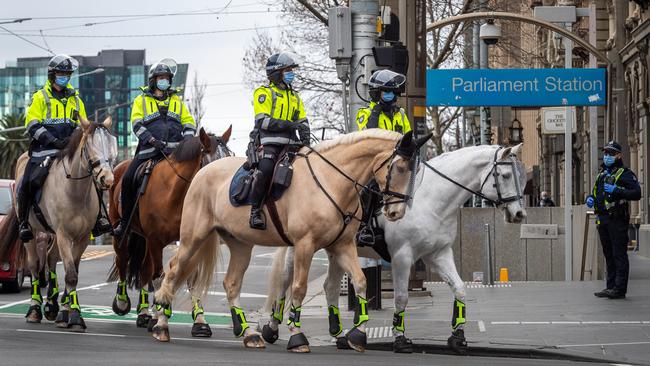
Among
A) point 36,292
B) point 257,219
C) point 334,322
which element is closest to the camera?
point 257,219

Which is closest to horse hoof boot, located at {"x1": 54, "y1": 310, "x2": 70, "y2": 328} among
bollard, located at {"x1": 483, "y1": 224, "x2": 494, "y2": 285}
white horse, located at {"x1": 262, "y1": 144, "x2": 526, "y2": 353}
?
white horse, located at {"x1": 262, "y1": 144, "x2": 526, "y2": 353}

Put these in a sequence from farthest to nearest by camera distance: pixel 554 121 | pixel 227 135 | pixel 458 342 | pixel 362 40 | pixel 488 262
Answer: pixel 554 121, pixel 488 262, pixel 362 40, pixel 227 135, pixel 458 342

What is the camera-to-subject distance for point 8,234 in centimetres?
1703

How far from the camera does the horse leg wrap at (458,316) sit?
13195 millimetres

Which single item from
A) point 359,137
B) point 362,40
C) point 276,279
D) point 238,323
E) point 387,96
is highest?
point 362,40

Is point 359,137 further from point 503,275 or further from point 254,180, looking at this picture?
point 503,275

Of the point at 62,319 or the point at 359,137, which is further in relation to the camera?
the point at 62,319

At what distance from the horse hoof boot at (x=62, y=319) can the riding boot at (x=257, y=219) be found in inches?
114

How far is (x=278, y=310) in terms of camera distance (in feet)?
46.4

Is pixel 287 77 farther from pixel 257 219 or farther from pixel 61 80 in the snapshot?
pixel 61 80

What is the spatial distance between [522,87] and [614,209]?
6112 millimetres

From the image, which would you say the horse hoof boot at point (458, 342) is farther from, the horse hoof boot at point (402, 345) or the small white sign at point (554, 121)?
the small white sign at point (554, 121)

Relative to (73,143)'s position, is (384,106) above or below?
above

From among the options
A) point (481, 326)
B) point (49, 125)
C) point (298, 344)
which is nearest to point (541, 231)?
point (481, 326)
